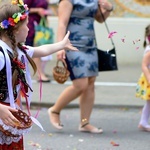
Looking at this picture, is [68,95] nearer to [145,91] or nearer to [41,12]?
[145,91]

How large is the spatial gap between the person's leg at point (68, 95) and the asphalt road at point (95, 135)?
12 cm

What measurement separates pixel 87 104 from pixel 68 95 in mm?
235

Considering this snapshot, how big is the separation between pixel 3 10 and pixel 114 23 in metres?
7.25

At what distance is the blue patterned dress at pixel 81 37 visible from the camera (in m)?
6.26

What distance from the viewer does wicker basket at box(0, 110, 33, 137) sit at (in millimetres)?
4048

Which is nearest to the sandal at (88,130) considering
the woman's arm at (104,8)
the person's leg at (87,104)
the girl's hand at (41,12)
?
the person's leg at (87,104)

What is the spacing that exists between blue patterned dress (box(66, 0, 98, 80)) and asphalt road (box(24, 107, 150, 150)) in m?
0.65

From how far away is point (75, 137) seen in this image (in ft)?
21.0

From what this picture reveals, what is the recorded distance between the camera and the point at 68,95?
6465mm

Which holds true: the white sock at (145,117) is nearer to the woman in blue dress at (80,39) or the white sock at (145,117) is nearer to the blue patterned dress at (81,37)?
the woman in blue dress at (80,39)

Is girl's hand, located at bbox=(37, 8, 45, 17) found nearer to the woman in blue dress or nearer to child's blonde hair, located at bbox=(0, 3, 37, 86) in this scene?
the woman in blue dress

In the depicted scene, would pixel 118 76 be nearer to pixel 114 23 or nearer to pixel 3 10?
pixel 114 23

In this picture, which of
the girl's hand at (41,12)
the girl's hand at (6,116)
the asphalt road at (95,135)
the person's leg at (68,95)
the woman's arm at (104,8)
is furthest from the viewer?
the girl's hand at (41,12)

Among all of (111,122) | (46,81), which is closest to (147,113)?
(111,122)
